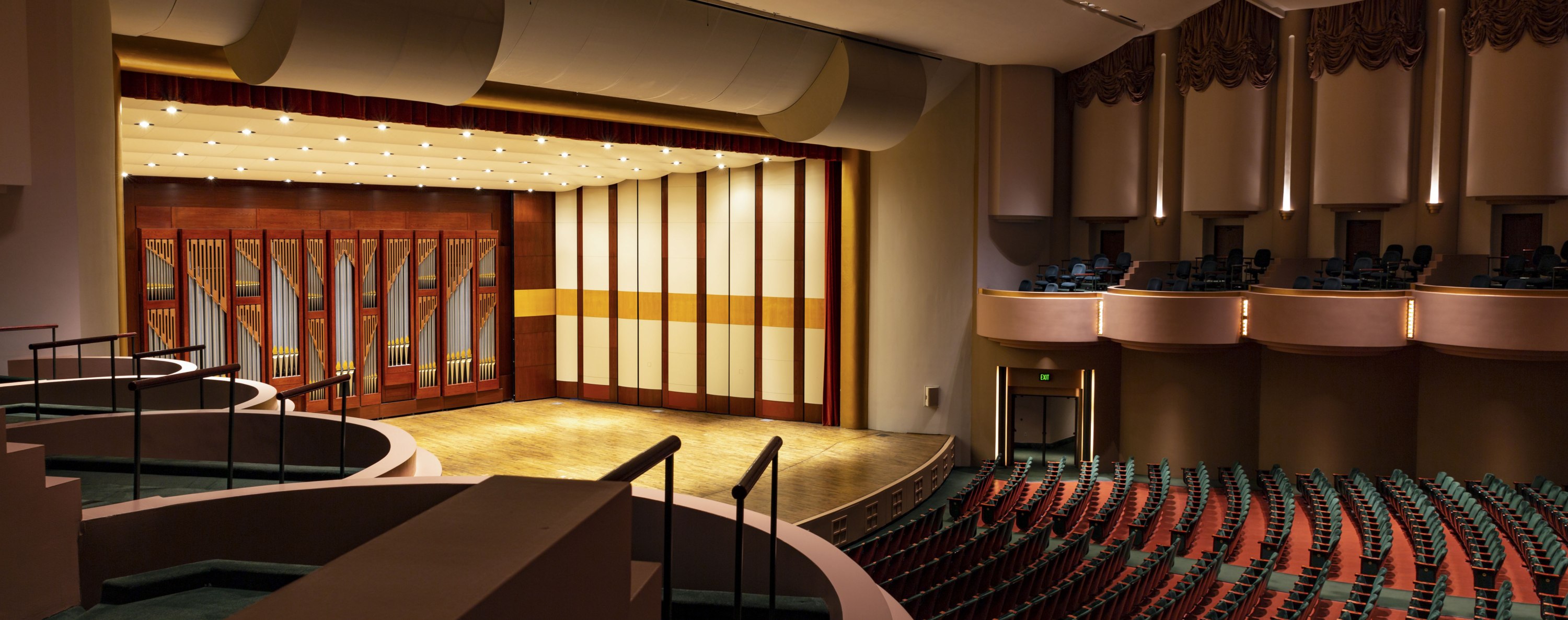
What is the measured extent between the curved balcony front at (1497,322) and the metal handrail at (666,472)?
8.36 m

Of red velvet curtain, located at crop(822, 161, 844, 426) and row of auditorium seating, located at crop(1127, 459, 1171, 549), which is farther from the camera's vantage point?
red velvet curtain, located at crop(822, 161, 844, 426)

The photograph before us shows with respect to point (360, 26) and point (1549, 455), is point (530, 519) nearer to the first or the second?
point (360, 26)

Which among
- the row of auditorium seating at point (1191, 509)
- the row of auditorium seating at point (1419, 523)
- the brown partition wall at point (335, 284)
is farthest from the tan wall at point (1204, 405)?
the brown partition wall at point (335, 284)

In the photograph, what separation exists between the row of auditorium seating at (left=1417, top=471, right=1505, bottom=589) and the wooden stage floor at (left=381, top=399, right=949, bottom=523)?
13.5 feet

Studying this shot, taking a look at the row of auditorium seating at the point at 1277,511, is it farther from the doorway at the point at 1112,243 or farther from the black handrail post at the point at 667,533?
the black handrail post at the point at 667,533

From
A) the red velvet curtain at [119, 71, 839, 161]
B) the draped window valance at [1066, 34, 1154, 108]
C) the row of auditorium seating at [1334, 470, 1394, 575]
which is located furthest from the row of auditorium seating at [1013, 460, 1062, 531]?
the draped window valance at [1066, 34, 1154, 108]

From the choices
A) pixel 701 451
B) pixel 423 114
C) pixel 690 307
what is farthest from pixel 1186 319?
pixel 423 114

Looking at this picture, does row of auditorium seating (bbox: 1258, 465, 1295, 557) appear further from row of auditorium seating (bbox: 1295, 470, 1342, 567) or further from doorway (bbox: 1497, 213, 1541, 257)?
doorway (bbox: 1497, 213, 1541, 257)

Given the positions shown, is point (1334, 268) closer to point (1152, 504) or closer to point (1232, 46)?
point (1232, 46)

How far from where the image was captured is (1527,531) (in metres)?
6.70

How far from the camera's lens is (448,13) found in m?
5.68

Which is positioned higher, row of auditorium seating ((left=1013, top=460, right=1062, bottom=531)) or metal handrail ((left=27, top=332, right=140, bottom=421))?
metal handrail ((left=27, top=332, right=140, bottom=421))

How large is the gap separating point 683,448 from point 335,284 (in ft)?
14.6

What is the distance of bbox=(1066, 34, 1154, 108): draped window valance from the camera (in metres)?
10.5
